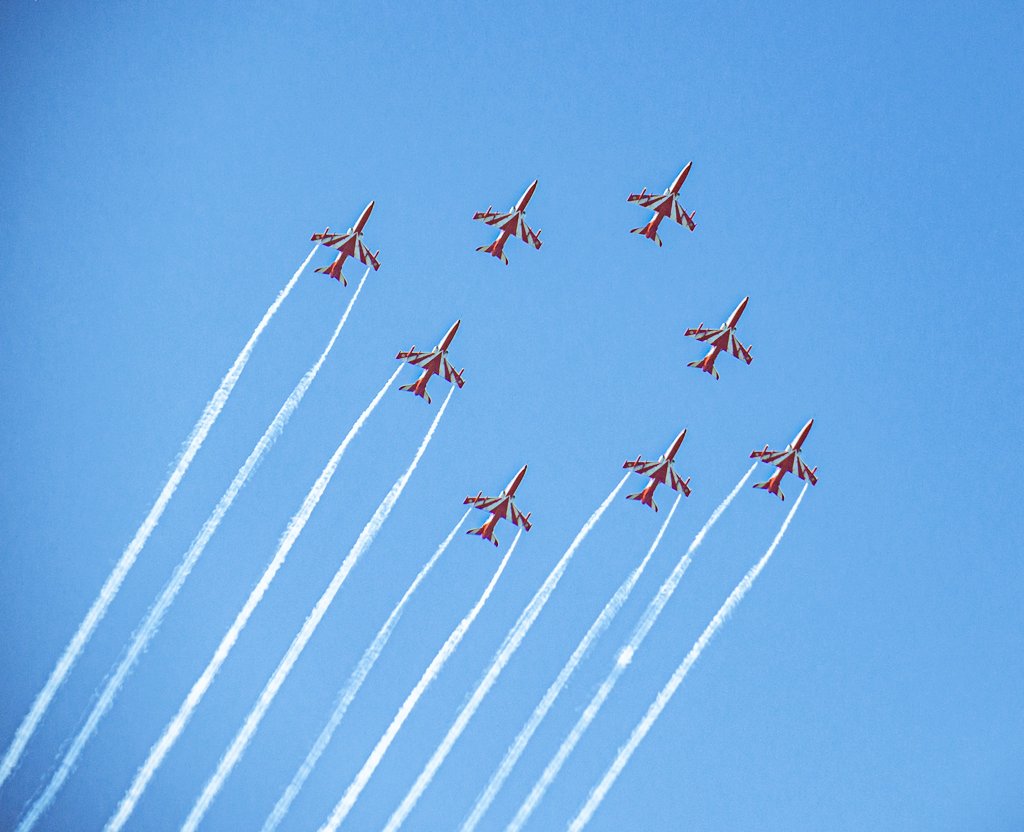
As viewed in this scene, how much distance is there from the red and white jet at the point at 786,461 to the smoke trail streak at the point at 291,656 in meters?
15.7

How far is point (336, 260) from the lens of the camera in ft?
163

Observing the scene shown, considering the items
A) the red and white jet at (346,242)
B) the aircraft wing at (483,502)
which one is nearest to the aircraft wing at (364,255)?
the red and white jet at (346,242)

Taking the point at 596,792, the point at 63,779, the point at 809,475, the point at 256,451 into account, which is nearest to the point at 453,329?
the point at 256,451

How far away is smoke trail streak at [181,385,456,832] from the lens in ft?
155

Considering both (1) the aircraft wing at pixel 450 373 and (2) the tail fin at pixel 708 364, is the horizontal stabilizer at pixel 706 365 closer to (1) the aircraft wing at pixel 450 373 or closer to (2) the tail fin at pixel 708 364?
A: (2) the tail fin at pixel 708 364

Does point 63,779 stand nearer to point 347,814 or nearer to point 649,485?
→ point 347,814

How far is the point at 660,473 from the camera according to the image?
51.2 meters

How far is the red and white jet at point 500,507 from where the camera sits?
164ft

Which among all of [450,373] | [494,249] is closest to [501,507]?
[450,373]

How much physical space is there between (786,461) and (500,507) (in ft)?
46.4

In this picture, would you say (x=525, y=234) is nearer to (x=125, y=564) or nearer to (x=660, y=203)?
(x=660, y=203)

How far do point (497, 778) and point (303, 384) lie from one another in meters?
20.4

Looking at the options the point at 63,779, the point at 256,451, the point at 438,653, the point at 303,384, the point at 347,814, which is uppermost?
the point at 303,384

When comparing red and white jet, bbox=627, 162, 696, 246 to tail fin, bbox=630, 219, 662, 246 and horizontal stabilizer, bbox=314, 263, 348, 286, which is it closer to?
tail fin, bbox=630, 219, 662, 246
